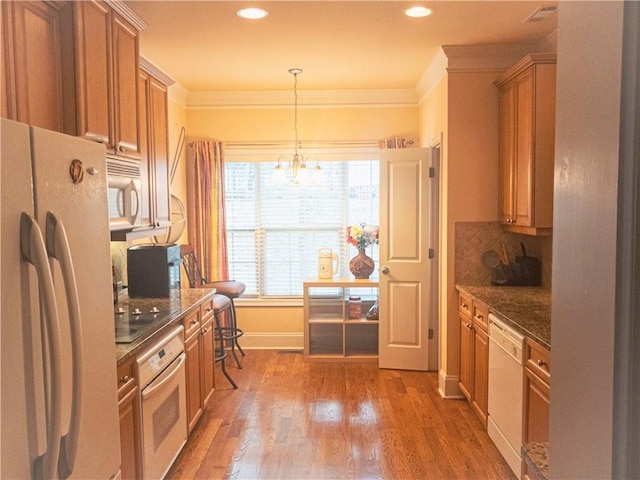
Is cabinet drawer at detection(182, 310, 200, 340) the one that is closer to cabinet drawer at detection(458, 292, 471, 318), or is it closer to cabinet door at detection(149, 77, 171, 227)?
cabinet door at detection(149, 77, 171, 227)

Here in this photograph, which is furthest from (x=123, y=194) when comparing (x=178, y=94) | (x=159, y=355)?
(x=178, y=94)

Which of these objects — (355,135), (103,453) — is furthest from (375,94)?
(103,453)

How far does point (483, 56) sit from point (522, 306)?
6.38 feet

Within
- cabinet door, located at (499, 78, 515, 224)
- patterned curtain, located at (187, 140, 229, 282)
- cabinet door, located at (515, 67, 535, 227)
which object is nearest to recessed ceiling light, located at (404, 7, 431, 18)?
cabinet door, located at (515, 67, 535, 227)

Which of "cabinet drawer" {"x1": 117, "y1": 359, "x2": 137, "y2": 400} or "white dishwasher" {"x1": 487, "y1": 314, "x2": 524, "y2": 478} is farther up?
"cabinet drawer" {"x1": 117, "y1": 359, "x2": 137, "y2": 400}

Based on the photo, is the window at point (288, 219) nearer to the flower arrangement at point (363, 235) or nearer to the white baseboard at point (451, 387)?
the flower arrangement at point (363, 235)

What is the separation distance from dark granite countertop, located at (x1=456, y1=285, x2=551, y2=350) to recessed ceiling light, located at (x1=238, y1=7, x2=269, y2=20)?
228cm

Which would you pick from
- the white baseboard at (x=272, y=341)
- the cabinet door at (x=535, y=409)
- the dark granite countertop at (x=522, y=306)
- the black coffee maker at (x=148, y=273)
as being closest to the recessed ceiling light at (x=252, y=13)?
the black coffee maker at (x=148, y=273)

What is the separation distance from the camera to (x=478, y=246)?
3809mm

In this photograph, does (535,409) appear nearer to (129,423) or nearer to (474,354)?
(474,354)

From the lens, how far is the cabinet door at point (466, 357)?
3.51 metres

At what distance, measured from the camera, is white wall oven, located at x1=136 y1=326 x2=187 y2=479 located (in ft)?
7.58

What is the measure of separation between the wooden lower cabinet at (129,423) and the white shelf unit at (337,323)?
272 centimetres

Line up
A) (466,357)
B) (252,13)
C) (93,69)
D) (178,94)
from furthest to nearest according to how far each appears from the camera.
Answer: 1. (178,94)
2. (466,357)
3. (252,13)
4. (93,69)
